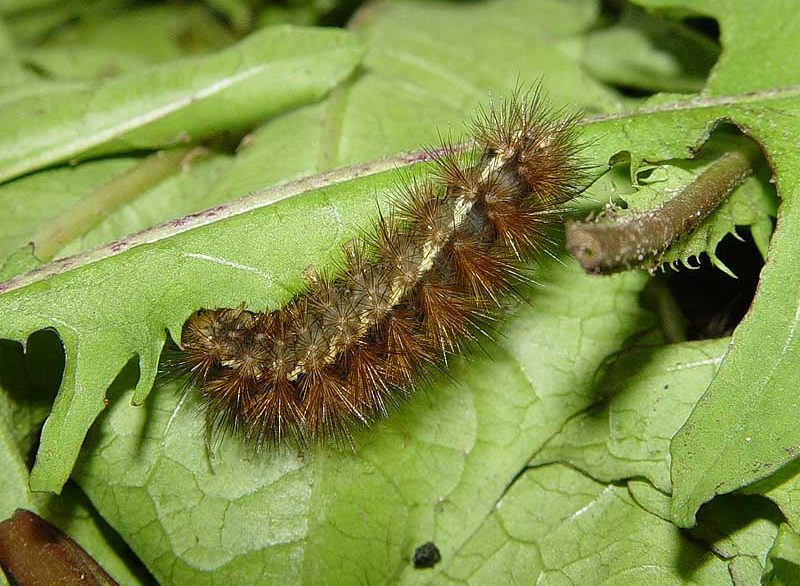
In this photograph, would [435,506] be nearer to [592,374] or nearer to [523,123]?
[592,374]

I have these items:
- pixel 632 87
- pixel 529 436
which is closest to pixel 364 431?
pixel 529 436

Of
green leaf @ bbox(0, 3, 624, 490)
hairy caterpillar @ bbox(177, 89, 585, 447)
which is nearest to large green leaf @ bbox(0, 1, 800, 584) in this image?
green leaf @ bbox(0, 3, 624, 490)

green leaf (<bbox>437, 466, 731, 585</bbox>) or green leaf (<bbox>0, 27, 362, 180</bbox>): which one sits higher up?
green leaf (<bbox>0, 27, 362, 180</bbox>)

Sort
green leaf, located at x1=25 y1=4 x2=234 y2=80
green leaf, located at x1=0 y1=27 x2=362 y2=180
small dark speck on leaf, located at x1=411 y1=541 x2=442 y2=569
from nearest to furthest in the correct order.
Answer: small dark speck on leaf, located at x1=411 y1=541 x2=442 y2=569 < green leaf, located at x1=0 y1=27 x2=362 y2=180 < green leaf, located at x1=25 y1=4 x2=234 y2=80

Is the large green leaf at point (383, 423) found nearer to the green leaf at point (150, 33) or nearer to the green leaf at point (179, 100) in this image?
the green leaf at point (179, 100)

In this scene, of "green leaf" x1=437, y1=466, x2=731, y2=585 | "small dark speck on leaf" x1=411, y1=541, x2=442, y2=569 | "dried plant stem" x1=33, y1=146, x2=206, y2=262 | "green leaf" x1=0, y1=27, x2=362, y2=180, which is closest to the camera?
"green leaf" x1=437, y1=466, x2=731, y2=585

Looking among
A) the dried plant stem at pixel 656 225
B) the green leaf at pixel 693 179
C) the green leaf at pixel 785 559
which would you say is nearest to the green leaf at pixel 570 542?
the green leaf at pixel 785 559

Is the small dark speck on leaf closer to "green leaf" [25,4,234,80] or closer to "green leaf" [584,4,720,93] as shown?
"green leaf" [584,4,720,93]
